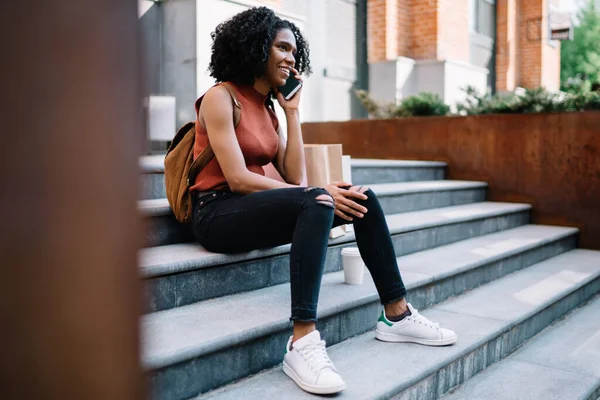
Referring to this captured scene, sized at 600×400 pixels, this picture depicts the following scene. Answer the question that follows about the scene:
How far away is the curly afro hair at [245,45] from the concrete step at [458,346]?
3.81 ft

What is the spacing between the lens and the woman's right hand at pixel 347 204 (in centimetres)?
234

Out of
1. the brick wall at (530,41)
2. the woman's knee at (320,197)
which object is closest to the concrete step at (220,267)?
the woman's knee at (320,197)

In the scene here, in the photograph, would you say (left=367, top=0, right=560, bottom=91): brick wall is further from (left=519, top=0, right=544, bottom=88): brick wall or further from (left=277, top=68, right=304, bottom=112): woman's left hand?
(left=277, top=68, right=304, bottom=112): woman's left hand

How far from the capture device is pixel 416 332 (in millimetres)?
2430

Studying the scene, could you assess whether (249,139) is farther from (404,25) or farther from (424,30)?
(424,30)

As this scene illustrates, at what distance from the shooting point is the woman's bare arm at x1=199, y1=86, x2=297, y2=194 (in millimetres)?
2338

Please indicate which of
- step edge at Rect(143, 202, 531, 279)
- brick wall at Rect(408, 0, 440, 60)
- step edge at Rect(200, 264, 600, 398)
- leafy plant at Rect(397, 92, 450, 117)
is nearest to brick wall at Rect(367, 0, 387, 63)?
brick wall at Rect(408, 0, 440, 60)

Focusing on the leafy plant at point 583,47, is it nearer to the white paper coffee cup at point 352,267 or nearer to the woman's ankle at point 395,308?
the white paper coffee cup at point 352,267

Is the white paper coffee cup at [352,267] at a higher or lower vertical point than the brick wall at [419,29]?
lower

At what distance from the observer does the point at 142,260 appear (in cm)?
35

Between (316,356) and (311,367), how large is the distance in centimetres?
4

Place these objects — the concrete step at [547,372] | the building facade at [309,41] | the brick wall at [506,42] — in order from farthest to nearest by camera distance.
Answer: the brick wall at [506,42]
the building facade at [309,41]
the concrete step at [547,372]

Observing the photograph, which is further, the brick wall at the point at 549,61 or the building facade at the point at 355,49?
the brick wall at the point at 549,61

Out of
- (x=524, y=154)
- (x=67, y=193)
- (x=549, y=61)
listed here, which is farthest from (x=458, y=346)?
(x=549, y=61)
